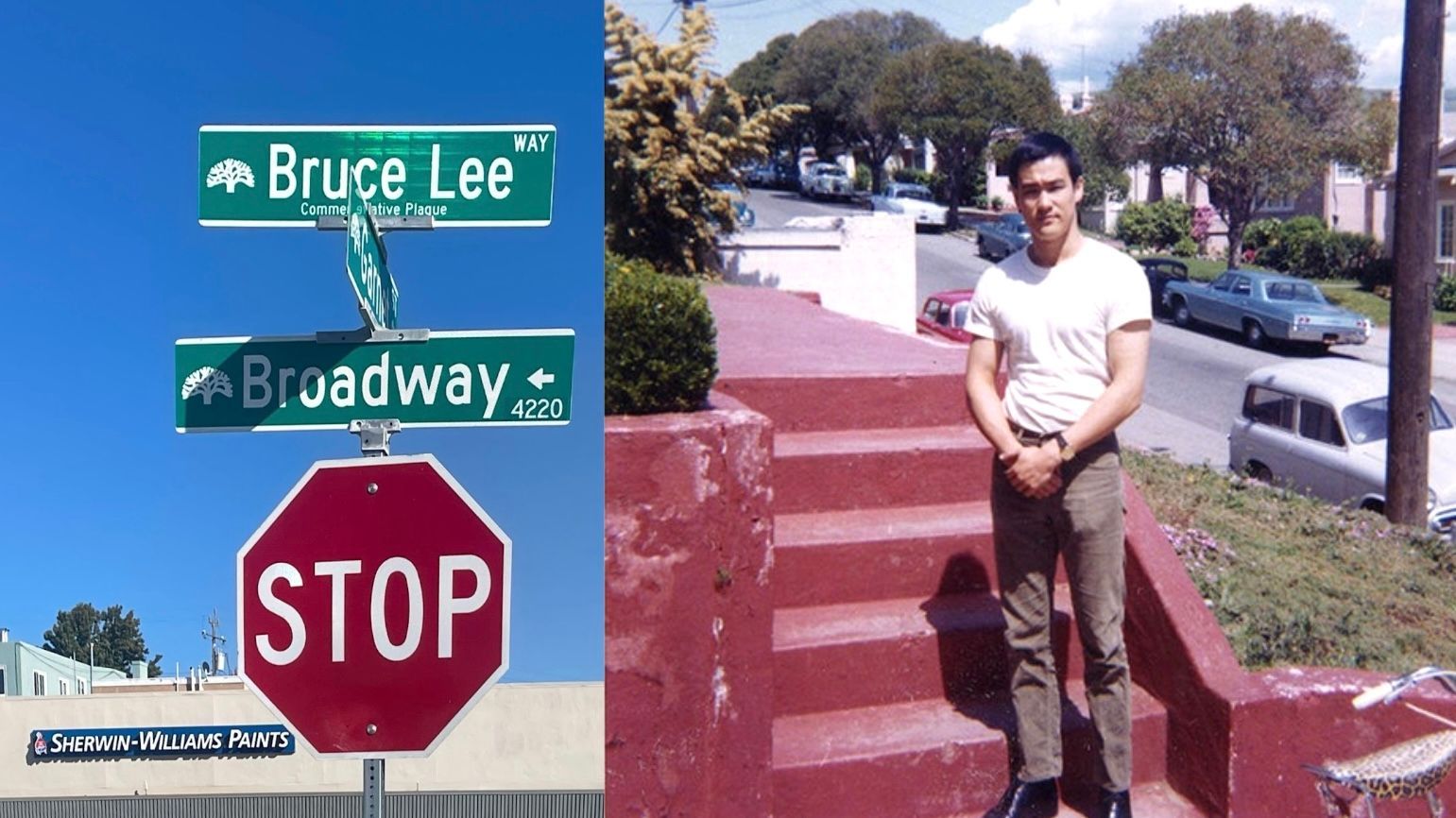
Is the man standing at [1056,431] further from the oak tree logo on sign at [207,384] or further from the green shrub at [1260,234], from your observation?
the green shrub at [1260,234]

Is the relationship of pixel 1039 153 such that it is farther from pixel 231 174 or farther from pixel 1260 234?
pixel 1260 234

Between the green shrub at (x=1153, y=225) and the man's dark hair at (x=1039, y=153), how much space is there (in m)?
12.1

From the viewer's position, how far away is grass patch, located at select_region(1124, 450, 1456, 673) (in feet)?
17.8

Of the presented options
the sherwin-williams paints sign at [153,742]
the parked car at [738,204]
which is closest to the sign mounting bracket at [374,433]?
the parked car at [738,204]

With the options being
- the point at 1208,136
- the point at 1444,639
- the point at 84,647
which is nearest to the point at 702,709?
→ the point at 1444,639

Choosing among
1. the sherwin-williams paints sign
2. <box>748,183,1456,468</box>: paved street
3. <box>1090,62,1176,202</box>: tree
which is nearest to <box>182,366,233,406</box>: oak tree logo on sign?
<box>748,183,1456,468</box>: paved street

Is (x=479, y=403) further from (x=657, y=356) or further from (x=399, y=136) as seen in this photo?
(x=657, y=356)

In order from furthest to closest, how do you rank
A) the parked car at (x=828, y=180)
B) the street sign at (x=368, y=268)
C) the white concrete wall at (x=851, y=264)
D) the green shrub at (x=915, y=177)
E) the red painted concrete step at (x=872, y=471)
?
the green shrub at (x=915, y=177) < the parked car at (x=828, y=180) < the white concrete wall at (x=851, y=264) < the red painted concrete step at (x=872, y=471) < the street sign at (x=368, y=268)

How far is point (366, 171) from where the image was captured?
357cm

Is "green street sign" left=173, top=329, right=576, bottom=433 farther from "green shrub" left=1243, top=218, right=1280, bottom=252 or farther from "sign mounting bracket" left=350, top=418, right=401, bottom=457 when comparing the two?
"green shrub" left=1243, top=218, right=1280, bottom=252

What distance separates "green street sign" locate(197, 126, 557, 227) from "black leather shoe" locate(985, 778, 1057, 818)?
2.35 m

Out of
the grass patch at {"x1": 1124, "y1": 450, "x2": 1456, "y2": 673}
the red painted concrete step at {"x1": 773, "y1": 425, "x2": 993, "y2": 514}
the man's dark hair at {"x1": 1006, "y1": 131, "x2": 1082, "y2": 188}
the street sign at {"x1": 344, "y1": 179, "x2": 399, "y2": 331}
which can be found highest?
the man's dark hair at {"x1": 1006, "y1": 131, "x2": 1082, "y2": 188}

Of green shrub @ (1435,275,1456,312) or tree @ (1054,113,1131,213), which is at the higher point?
tree @ (1054,113,1131,213)

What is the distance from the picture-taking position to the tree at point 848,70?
15531mm
